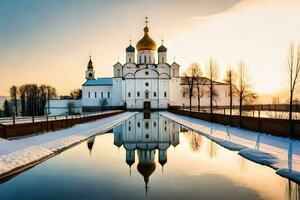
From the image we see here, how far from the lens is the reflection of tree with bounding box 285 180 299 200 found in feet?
24.5

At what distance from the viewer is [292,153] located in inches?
504

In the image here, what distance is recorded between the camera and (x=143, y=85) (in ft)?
258

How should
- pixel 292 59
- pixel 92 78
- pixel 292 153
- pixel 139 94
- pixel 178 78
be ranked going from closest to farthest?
1. pixel 292 153
2. pixel 292 59
3. pixel 139 94
4. pixel 178 78
5. pixel 92 78

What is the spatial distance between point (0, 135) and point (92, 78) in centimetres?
8365

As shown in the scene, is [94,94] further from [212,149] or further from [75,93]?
[212,149]

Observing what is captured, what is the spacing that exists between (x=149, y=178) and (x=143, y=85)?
6957cm

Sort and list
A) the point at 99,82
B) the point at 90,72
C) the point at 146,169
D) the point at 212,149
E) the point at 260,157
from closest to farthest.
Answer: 1. the point at 146,169
2. the point at 260,157
3. the point at 212,149
4. the point at 99,82
5. the point at 90,72

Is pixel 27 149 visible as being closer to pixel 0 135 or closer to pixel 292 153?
pixel 0 135

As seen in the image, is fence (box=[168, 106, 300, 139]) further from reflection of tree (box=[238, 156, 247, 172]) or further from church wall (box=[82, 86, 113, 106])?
church wall (box=[82, 86, 113, 106])

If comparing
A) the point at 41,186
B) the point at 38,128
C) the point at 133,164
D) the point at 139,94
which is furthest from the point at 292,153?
the point at 139,94

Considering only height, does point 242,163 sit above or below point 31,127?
below

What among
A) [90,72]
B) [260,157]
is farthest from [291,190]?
[90,72]

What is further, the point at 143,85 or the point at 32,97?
the point at 32,97

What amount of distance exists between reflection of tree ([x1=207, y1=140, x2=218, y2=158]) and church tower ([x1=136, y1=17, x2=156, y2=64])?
65948mm
